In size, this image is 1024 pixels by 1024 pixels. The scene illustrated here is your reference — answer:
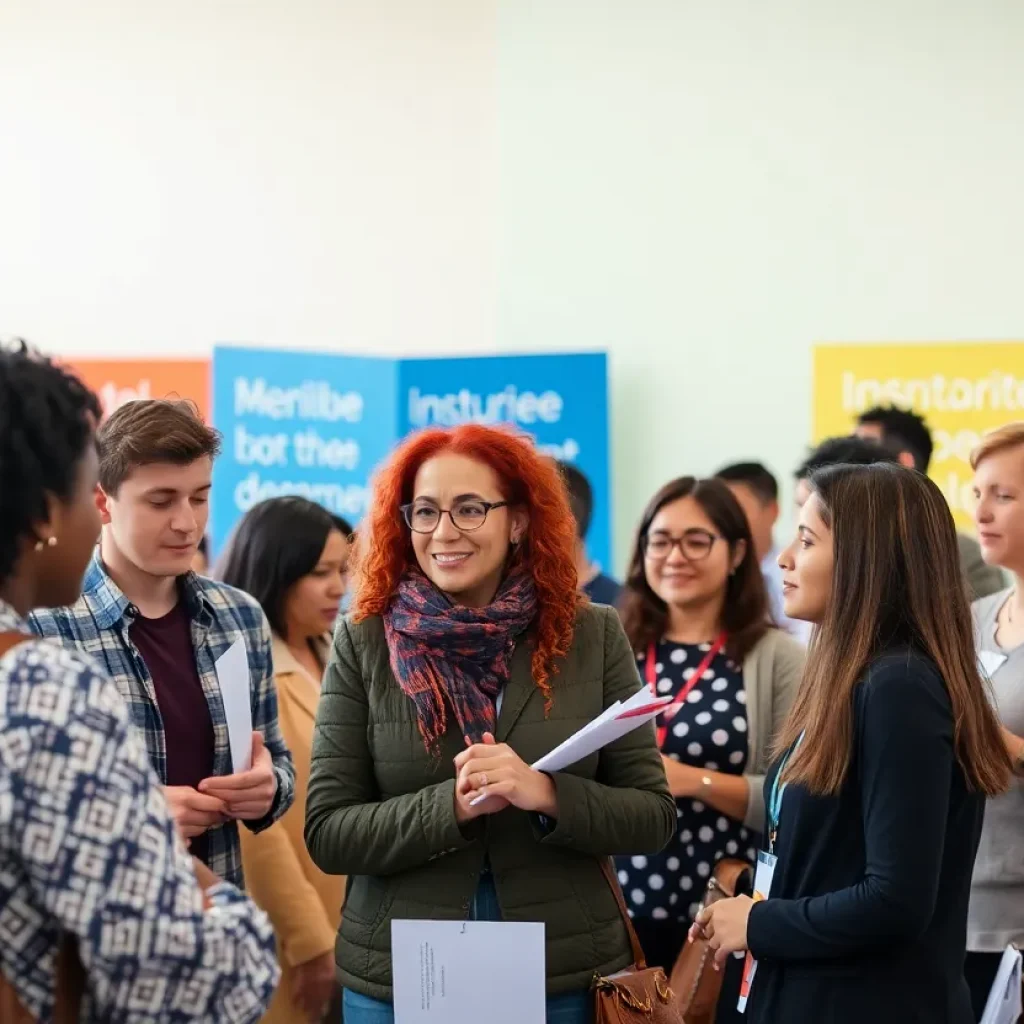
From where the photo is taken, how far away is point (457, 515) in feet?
7.66

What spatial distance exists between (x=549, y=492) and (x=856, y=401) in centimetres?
365

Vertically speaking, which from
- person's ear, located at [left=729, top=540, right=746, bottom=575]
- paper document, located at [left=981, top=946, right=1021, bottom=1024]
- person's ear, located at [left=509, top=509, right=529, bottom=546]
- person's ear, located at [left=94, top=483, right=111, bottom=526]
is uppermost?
person's ear, located at [left=94, top=483, right=111, bottom=526]

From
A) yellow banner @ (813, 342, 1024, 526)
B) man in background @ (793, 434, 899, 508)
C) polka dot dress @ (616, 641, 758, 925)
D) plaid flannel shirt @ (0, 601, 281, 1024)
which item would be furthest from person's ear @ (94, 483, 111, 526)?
yellow banner @ (813, 342, 1024, 526)

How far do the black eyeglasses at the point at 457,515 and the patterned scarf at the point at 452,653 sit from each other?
0.36 feet

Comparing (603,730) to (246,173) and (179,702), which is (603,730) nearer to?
(179,702)

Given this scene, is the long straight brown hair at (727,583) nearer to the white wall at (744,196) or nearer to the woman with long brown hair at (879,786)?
the woman with long brown hair at (879,786)

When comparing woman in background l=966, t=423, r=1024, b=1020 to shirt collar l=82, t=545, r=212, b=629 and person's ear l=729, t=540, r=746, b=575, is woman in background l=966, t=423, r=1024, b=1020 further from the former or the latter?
shirt collar l=82, t=545, r=212, b=629

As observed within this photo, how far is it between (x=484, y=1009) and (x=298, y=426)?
3.97m

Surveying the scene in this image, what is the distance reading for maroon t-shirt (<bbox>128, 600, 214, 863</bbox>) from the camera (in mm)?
2273

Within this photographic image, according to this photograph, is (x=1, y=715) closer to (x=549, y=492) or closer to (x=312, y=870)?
(x=549, y=492)

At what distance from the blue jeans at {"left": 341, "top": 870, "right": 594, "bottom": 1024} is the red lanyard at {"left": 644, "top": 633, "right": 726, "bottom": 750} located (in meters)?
0.87

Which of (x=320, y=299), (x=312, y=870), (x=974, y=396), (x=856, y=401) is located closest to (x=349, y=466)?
(x=320, y=299)

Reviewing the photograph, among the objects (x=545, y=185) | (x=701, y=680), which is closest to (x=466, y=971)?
(x=701, y=680)

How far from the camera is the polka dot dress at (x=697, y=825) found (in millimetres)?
2910
